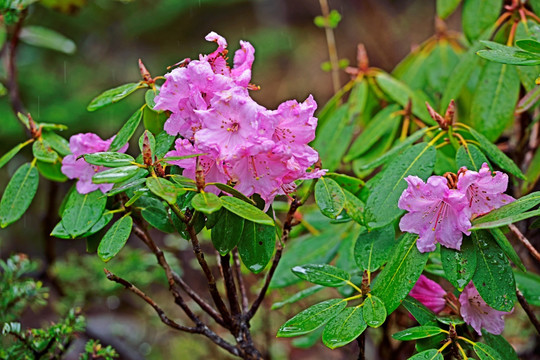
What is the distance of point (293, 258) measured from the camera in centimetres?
115

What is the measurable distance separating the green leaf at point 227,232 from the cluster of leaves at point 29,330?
34cm

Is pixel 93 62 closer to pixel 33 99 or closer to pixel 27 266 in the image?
pixel 33 99

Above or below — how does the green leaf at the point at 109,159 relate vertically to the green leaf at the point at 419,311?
above

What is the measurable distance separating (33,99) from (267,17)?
2606 mm

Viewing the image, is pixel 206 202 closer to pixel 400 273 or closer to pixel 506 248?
pixel 400 273

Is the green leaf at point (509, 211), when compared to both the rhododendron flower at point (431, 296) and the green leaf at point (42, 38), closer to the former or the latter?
the rhododendron flower at point (431, 296)

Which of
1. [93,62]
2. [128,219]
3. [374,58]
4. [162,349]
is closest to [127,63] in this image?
[93,62]

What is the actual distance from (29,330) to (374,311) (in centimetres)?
59

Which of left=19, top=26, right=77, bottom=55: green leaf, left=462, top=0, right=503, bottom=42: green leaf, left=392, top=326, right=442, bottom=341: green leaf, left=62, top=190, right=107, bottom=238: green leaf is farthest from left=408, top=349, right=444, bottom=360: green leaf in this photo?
left=19, top=26, right=77, bottom=55: green leaf

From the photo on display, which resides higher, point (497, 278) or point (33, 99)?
point (497, 278)

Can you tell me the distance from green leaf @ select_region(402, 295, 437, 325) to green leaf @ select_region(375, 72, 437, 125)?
48cm

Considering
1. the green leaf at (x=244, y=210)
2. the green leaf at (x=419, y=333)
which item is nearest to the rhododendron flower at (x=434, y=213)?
the green leaf at (x=419, y=333)

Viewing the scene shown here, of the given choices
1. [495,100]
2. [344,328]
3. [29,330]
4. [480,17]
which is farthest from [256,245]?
[480,17]

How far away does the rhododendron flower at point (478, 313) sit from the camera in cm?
79
